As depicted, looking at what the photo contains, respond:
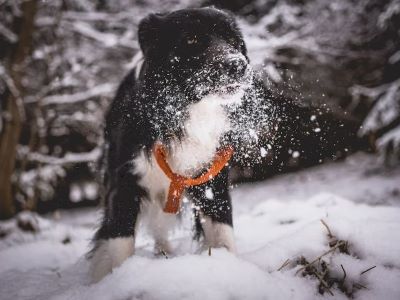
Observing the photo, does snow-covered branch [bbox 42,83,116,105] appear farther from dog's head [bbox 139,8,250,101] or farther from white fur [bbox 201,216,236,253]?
white fur [bbox 201,216,236,253]

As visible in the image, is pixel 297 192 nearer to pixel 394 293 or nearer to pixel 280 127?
pixel 280 127

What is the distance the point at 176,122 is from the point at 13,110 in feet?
10.8

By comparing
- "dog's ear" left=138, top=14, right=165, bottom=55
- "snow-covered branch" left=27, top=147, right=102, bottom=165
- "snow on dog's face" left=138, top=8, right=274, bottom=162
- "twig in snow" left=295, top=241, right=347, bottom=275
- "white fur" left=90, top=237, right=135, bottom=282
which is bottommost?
"white fur" left=90, top=237, right=135, bottom=282

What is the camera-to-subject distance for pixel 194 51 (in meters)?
2.40

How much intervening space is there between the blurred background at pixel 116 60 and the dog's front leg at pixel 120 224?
81.7 inches

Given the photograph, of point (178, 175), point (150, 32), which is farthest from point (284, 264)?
point (150, 32)

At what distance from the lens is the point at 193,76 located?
7.61 feet

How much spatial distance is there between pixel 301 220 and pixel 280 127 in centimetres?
90

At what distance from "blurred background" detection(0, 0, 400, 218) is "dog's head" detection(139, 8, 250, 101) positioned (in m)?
1.80

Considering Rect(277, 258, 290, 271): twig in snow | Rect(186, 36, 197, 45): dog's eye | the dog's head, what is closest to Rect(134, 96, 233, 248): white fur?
the dog's head

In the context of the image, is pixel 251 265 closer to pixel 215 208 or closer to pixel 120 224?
pixel 215 208

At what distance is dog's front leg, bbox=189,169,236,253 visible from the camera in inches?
97.4

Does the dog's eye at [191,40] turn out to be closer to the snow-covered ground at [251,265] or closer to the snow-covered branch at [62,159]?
the snow-covered ground at [251,265]

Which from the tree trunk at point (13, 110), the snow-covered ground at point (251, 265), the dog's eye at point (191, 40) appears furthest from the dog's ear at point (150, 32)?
the tree trunk at point (13, 110)
